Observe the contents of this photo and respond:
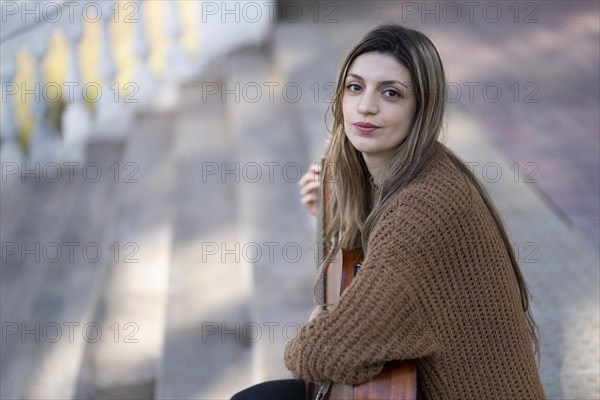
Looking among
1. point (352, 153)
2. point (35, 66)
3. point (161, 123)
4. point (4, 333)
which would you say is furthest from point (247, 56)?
point (352, 153)

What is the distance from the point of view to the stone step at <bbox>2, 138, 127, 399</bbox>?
3.43 metres

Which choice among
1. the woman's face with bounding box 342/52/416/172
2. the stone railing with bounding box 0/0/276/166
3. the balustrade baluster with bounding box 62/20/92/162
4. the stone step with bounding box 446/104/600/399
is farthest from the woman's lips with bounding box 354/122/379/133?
the balustrade baluster with bounding box 62/20/92/162

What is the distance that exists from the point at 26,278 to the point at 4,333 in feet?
1.53

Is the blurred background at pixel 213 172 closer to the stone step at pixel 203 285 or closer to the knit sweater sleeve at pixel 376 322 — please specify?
the stone step at pixel 203 285

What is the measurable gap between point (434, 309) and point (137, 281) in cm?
242

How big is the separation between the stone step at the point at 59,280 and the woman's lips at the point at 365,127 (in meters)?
1.94

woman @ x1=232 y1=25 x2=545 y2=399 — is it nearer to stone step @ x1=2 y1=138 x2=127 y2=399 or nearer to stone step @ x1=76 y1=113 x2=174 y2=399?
stone step @ x1=76 y1=113 x2=174 y2=399

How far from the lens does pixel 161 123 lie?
16.8 ft

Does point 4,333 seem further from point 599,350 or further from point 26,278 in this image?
point 599,350

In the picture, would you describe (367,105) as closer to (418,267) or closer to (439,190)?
(439,190)

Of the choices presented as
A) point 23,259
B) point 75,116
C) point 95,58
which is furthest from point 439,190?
point 95,58

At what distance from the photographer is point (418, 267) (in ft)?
5.24

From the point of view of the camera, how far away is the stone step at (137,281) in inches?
129

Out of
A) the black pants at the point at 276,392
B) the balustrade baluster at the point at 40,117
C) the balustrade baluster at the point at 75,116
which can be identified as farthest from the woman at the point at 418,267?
the balustrade baluster at the point at 75,116
